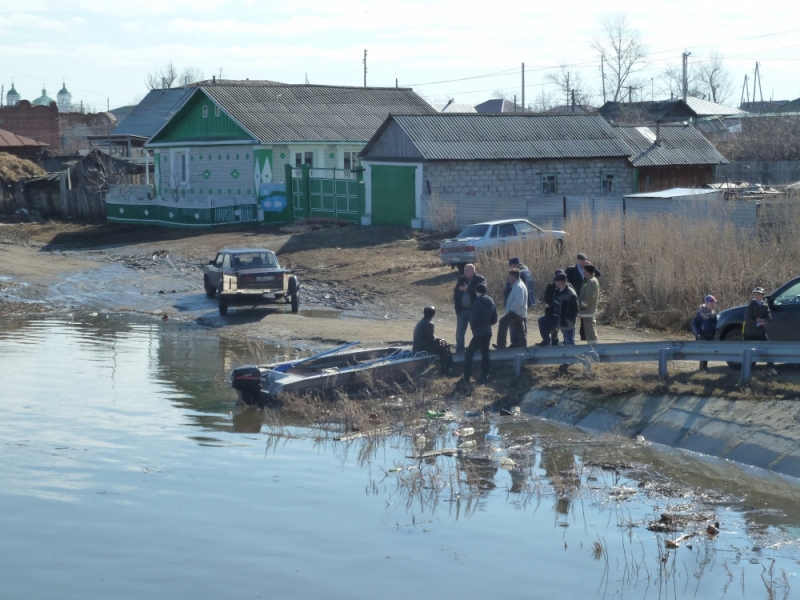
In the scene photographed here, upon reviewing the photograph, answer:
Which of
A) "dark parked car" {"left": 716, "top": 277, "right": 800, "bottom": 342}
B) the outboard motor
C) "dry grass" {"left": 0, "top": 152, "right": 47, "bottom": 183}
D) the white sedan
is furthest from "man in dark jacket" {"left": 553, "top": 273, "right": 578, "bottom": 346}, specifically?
"dry grass" {"left": 0, "top": 152, "right": 47, "bottom": 183}

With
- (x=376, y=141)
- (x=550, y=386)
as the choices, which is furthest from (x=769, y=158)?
(x=550, y=386)

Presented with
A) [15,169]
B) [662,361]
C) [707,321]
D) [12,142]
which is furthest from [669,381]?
[12,142]

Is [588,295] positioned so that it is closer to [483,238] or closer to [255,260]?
[255,260]

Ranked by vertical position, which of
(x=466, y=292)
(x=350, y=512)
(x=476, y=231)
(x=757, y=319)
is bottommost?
(x=350, y=512)

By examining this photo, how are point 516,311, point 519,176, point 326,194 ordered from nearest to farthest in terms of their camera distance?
point 516,311, point 519,176, point 326,194

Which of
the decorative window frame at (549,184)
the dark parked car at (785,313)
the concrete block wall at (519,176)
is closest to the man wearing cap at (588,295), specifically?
the dark parked car at (785,313)

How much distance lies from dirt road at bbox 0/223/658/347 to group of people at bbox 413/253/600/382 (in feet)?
9.53

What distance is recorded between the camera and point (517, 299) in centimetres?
1463

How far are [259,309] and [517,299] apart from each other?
33.0ft

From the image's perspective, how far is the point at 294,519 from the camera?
32.3ft

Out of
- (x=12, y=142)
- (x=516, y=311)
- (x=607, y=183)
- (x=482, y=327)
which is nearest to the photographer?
(x=482, y=327)

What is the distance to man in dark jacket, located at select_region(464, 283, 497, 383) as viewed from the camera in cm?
1416

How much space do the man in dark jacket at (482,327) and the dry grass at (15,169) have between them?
132ft

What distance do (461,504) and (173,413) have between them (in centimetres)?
561
